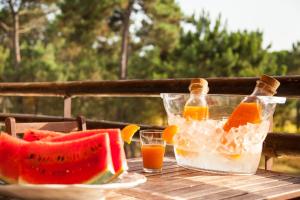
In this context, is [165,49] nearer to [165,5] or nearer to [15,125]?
[165,5]

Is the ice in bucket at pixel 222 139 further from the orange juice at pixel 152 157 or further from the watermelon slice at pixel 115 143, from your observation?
Answer: the watermelon slice at pixel 115 143

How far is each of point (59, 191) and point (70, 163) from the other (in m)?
0.08

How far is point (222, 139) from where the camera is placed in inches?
56.9

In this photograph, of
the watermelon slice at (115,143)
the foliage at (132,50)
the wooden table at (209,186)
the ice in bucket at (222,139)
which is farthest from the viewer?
the foliage at (132,50)

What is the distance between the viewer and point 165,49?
18.7 metres

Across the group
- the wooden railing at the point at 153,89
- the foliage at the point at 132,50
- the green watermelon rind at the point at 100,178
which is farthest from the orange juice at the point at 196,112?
the foliage at the point at 132,50

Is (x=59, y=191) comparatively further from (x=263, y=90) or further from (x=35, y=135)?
(x=263, y=90)

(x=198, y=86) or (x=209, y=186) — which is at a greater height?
(x=198, y=86)

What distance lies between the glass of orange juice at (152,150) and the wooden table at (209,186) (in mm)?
30

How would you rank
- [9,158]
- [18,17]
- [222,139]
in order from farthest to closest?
1. [18,17]
2. [222,139]
3. [9,158]

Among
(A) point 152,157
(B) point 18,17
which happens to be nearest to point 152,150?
(A) point 152,157

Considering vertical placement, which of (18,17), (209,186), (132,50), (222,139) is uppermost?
(18,17)

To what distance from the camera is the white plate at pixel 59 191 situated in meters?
0.97

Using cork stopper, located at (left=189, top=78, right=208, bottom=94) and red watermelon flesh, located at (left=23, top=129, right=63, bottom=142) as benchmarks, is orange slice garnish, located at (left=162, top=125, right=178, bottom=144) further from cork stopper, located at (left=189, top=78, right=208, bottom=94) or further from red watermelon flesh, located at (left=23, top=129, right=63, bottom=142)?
red watermelon flesh, located at (left=23, top=129, right=63, bottom=142)
